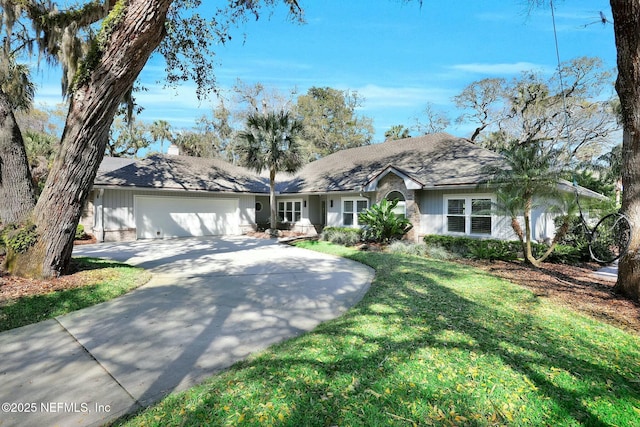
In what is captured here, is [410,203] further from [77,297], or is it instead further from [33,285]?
[33,285]

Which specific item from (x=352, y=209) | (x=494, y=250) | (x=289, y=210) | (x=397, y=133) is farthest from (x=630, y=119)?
(x=397, y=133)

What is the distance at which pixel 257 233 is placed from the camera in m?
19.0

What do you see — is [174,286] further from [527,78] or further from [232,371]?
[527,78]

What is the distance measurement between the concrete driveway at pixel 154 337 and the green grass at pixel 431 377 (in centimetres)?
49

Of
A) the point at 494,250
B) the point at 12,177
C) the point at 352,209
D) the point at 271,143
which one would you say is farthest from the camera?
the point at 352,209

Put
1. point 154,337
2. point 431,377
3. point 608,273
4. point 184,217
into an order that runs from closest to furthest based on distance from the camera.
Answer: point 431,377, point 154,337, point 608,273, point 184,217

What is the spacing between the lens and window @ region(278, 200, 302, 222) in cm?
2026

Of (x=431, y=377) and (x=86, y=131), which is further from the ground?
(x=86, y=131)

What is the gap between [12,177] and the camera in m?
7.27

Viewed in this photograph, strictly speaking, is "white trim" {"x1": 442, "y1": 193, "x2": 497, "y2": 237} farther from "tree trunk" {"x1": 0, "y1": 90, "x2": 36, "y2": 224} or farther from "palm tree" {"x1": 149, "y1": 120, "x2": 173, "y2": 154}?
"palm tree" {"x1": 149, "y1": 120, "x2": 173, "y2": 154}

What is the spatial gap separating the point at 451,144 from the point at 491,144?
438 inches

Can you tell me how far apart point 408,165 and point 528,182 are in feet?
23.9

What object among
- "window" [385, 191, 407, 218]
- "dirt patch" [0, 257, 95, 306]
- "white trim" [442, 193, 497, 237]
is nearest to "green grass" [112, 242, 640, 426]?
"dirt patch" [0, 257, 95, 306]

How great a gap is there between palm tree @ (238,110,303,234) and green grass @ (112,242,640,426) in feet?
41.4
